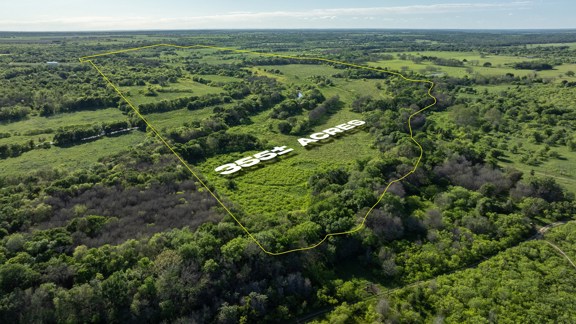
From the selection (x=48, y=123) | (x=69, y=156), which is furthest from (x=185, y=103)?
(x=69, y=156)

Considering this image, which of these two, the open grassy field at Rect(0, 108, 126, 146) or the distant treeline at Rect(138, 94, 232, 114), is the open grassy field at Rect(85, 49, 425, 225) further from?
the open grassy field at Rect(0, 108, 126, 146)

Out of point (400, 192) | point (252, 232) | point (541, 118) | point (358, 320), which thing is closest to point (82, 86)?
point (252, 232)

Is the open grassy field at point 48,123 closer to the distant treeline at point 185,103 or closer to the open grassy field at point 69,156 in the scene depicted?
the distant treeline at point 185,103

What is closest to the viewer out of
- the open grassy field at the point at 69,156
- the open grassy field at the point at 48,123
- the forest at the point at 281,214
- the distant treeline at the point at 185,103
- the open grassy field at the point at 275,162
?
the forest at the point at 281,214

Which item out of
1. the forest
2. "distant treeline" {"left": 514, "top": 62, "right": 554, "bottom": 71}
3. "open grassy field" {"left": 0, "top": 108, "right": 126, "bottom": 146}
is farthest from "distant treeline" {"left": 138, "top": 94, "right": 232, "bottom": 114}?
"distant treeline" {"left": 514, "top": 62, "right": 554, "bottom": 71}

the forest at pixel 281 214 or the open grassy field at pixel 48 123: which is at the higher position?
the open grassy field at pixel 48 123

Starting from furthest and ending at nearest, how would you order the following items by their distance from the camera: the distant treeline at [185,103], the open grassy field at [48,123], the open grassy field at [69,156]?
the distant treeline at [185,103]
the open grassy field at [48,123]
the open grassy field at [69,156]

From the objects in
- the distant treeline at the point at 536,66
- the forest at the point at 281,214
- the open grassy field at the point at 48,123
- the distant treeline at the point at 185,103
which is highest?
the distant treeline at the point at 536,66

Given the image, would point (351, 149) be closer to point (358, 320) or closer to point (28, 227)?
point (358, 320)

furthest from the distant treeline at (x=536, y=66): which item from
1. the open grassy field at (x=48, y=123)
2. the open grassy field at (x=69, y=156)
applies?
the open grassy field at (x=48, y=123)
